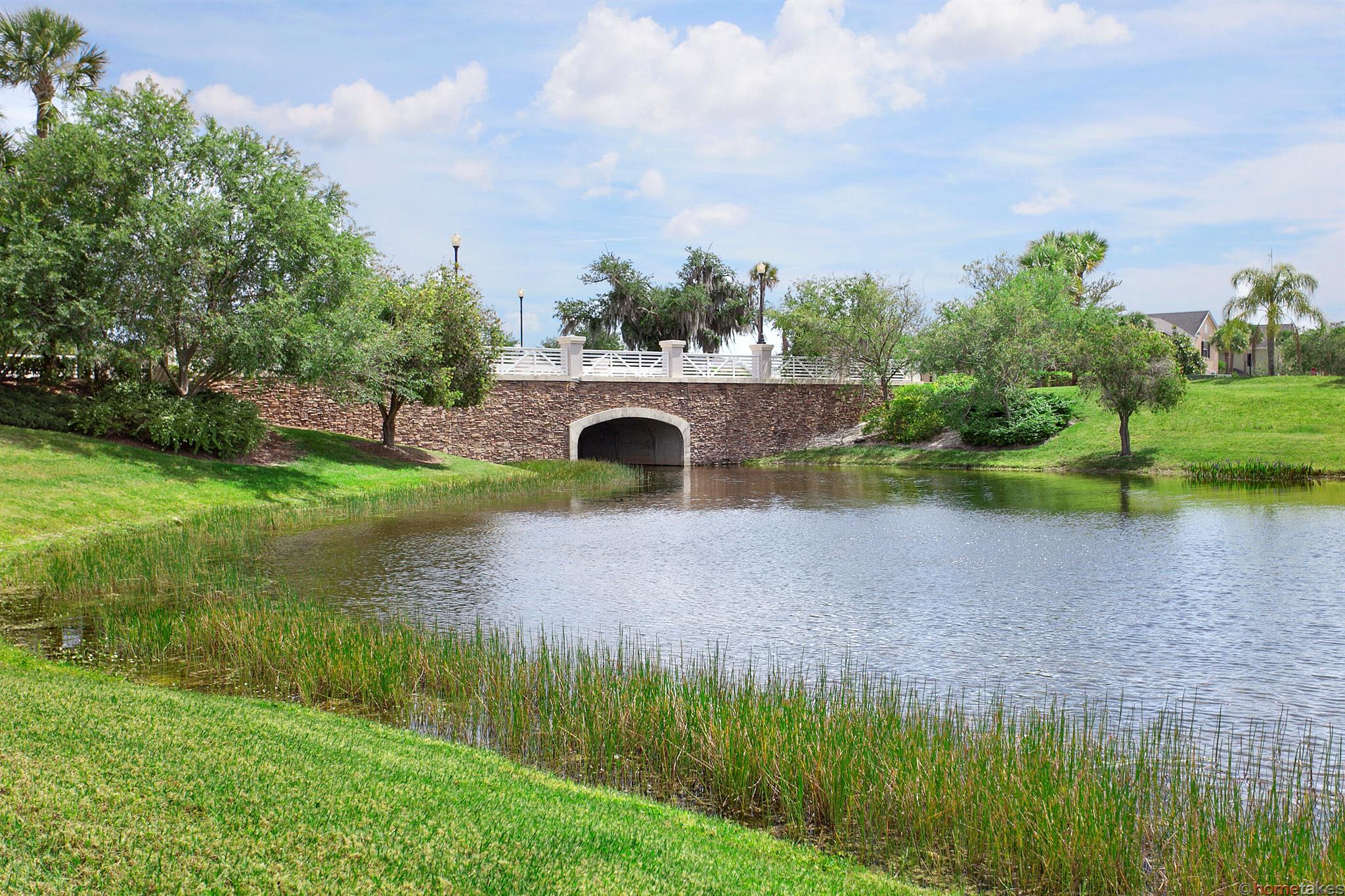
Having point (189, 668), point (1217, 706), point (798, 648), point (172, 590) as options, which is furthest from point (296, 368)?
point (1217, 706)

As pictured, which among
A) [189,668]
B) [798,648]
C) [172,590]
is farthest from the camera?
[172,590]

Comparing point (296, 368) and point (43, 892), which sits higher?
point (296, 368)

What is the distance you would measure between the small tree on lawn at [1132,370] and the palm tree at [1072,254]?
1111 inches

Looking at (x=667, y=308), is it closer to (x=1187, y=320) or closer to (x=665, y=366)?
(x=665, y=366)

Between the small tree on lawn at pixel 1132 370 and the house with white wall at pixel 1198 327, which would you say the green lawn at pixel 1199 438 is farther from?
the house with white wall at pixel 1198 327

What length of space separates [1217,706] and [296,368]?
21604 mm

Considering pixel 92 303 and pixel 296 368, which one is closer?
pixel 92 303

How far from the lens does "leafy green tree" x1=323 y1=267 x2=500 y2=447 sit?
26.0m

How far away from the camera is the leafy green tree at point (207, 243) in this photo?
22.0 m

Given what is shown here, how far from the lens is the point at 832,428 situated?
158 feet

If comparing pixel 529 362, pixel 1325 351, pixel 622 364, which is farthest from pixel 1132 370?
pixel 1325 351

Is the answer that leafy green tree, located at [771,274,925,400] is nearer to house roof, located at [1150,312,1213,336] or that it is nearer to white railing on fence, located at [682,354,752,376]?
white railing on fence, located at [682,354,752,376]

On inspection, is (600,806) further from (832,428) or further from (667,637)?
(832,428)

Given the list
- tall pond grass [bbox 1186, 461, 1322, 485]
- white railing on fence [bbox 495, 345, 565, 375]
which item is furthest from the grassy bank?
tall pond grass [bbox 1186, 461, 1322, 485]
